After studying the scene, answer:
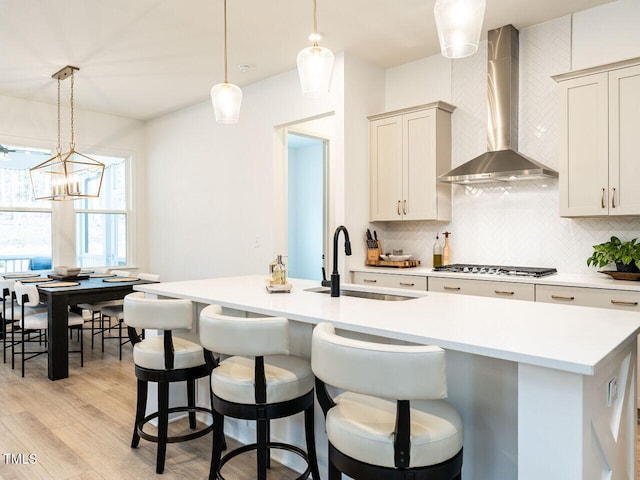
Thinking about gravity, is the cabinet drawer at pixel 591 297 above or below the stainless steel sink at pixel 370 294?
below

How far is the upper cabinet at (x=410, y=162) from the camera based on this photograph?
413 cm

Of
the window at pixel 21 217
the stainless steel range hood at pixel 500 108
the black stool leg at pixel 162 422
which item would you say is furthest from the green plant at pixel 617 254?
the window at pixel 21 217

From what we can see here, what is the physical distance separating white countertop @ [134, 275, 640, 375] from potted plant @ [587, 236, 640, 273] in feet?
4.69

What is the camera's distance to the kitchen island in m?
1.28

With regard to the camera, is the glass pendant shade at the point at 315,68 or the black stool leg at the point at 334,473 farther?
the glass pendant shade at the point at 315,68

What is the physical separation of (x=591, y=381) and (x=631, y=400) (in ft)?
2.30

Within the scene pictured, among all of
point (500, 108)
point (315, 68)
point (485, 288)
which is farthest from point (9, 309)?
point (500, 108)

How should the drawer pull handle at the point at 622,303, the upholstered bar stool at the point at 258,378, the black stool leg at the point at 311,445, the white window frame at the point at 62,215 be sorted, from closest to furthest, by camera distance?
the upholstered bar stool at the point at 258,378 < the black stool leg at the point at 311,445 < the drawer pull handle at the point at 622,303 < the white window frame at the point at 62,215

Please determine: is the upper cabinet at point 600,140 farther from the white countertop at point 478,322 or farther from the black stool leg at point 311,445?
the black stool leg at point 311,445

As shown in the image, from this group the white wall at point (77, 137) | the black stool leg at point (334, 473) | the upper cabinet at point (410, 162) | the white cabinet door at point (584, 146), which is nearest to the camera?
the black stool leg at point (334, 473)

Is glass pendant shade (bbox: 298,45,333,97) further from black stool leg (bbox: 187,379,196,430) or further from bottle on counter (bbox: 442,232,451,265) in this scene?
bottle on counter (bbox: 442,232,451,265)

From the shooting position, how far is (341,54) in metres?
4.28

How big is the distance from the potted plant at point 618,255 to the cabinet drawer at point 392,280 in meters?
1.24

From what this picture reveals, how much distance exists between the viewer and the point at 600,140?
321cm
